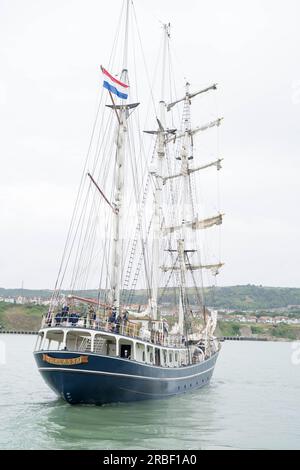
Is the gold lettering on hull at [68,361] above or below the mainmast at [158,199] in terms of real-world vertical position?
below

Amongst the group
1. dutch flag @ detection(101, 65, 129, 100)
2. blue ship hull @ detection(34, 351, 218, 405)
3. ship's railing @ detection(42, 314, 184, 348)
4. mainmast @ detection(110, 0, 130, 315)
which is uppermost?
dutch flag @ detection(101, 65, 129, 100)

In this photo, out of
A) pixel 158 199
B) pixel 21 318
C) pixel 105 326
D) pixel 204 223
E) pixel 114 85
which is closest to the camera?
pixel 105 326

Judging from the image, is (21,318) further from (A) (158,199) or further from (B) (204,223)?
(A) (158,199)

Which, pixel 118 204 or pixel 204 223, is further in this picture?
pixel 204 223

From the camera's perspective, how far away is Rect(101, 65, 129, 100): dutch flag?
3666cm

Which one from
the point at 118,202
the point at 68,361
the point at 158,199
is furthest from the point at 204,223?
the point at 68,361

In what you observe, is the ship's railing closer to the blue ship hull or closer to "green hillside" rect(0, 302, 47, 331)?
the blue ship hull

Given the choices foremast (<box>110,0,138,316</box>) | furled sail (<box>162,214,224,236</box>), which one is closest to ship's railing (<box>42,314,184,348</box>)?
foremast (<box>110,0,138,316</box>)

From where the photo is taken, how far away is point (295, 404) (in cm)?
3934

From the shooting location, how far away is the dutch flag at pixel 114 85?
36656 mm

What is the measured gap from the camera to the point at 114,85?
3703 centimetres

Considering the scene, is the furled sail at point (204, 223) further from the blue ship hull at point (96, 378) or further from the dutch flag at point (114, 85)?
the blue ship hull at point (96, 378)

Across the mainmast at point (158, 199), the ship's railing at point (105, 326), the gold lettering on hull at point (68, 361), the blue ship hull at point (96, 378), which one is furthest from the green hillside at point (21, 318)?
the gold lettering on hull at point (68, 361)
